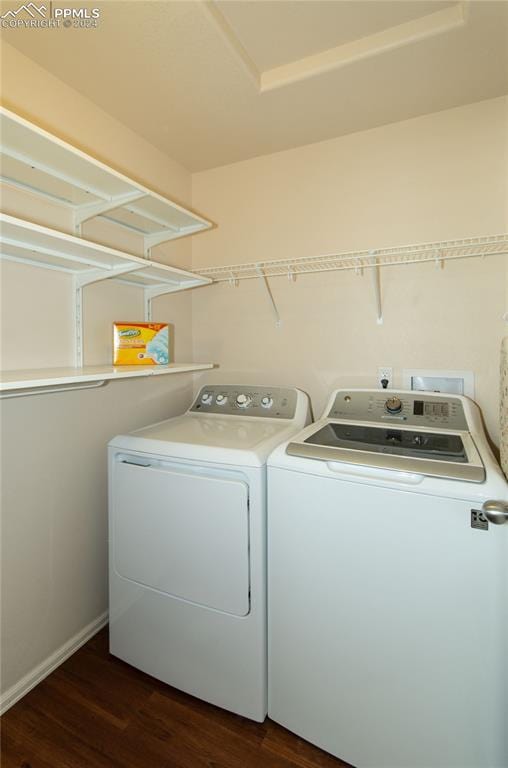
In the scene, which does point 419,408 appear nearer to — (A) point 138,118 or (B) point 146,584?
(B) point 146,584

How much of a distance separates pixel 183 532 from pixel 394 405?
1.05m

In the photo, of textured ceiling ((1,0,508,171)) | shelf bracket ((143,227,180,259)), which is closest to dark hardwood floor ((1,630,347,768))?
shelf bracket ((143,227,180,259))

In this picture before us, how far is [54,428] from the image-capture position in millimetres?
1487

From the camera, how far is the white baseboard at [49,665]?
1357 millimetres

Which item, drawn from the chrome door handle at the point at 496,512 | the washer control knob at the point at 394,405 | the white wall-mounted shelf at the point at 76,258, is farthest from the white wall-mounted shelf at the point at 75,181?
the chrome door handle at the point at 496,512

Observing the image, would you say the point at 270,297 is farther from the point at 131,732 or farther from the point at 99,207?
the point at 131,732

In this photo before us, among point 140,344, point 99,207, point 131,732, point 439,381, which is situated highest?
point 99,207

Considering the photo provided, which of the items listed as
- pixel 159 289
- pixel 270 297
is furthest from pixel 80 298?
pixel 270 297

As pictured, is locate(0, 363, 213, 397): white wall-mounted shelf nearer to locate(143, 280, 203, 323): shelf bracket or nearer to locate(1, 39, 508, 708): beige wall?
locate(1, 39, 508, 708): beige wall

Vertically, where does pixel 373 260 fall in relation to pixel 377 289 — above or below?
above

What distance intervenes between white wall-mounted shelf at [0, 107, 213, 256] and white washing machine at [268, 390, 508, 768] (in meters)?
1.17

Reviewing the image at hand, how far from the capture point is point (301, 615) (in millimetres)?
1214

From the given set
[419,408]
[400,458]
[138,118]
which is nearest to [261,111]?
[138,118]

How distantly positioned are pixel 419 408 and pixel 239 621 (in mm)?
1122
